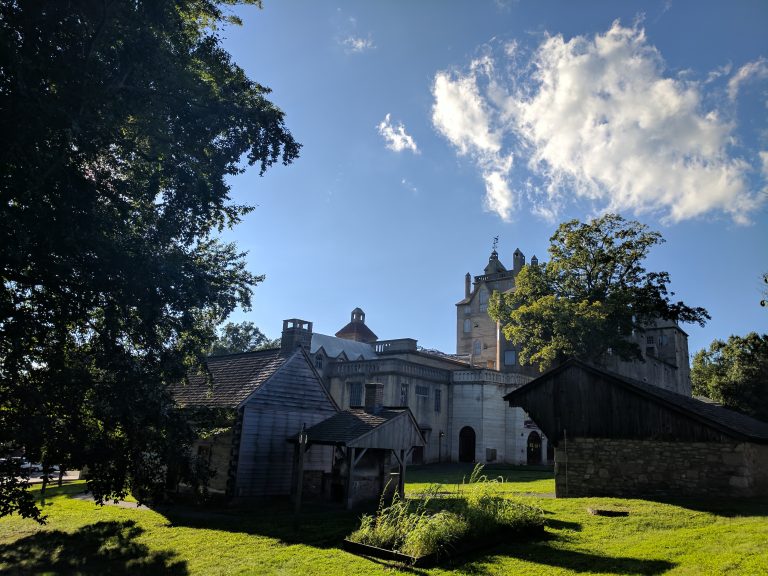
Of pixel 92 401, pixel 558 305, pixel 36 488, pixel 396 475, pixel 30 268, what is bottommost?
pixel 36 488

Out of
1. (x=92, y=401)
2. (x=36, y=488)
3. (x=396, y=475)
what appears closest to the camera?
(x=92, y=401)

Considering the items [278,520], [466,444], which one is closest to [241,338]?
[466,444]

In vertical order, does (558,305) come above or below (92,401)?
above

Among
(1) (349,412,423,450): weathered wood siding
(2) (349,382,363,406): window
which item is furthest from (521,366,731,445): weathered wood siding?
(2) (349,382,363,406): window

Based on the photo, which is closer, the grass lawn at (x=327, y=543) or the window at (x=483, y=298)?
the grass lawn at (x=327, y=543)

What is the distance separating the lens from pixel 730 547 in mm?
10734

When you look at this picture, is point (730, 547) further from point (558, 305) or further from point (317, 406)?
point (558, 305)

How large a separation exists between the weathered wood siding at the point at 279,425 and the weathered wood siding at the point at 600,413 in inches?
354

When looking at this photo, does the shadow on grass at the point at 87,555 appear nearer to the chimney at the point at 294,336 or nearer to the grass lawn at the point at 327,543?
the grass lawn at the point at 327,543

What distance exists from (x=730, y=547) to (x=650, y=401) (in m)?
9.19

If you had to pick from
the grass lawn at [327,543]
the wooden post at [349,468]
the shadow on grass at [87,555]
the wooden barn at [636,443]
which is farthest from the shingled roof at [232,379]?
the wooden barn at [636,443]

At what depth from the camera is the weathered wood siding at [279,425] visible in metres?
21.0

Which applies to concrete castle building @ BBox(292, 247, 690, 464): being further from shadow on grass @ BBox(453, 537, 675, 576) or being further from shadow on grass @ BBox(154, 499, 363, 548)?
shadow on grass @ BBox(453, 537, 675, 576)

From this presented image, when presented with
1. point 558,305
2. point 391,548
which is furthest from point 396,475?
point 558,305
